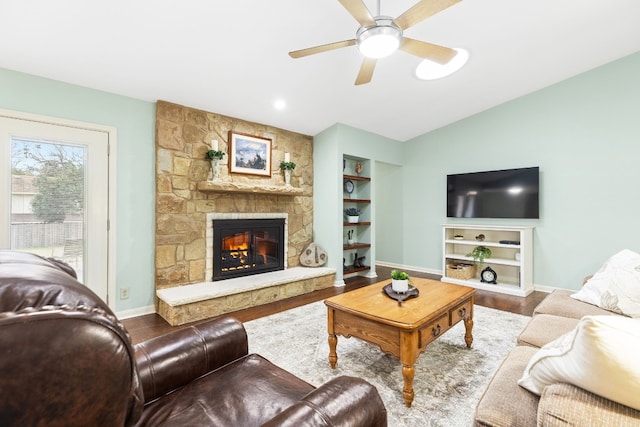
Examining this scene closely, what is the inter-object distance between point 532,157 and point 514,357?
4.09 metres

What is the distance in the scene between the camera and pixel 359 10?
74.7 inches

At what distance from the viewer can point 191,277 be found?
12.0 feet

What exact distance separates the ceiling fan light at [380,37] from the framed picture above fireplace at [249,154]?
2.38m

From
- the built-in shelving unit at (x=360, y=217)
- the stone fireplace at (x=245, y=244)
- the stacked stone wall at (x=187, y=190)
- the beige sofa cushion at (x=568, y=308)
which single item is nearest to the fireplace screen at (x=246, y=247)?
the stone fireplace at (x=245, y=244)

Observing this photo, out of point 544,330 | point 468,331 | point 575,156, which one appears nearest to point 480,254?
point 575,156

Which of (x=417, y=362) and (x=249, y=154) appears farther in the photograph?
(x=249, y=154)

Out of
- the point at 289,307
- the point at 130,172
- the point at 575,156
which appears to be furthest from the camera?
the point at 575,156

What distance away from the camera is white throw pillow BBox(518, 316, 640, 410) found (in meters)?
0.76

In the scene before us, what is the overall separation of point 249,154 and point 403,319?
3.16 metres

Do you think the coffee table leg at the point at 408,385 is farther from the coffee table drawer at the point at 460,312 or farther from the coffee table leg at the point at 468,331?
the coffee table leg at the point at 468,331

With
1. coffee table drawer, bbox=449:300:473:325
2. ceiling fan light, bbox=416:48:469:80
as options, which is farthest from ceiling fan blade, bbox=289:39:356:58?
coffee table drawer, bbox=449:300:473:325

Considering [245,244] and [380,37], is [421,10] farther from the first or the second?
[245,244]

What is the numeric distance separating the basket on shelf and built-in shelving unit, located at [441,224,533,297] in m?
0.04

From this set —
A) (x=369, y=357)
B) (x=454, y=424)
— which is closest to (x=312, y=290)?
(x=369, y=357)
